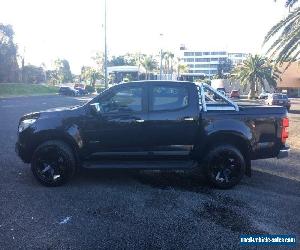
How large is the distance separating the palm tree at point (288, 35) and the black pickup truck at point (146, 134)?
10362 millimetres

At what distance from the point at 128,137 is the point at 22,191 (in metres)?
1.97

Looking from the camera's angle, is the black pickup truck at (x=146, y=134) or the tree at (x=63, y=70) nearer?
the black pickup truck at (x=146, y=134)

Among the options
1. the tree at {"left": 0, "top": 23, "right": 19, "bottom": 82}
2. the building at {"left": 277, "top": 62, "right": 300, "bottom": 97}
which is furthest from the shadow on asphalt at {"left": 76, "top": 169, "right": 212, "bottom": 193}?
the building at {"left": 277, "top": 62, "right": 300, "bottom": 97}

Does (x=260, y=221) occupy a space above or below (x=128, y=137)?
below

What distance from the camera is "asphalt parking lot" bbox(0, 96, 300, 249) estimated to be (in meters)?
4.60

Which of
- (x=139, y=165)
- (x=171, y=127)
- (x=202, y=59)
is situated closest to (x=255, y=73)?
(x=171, y=127)

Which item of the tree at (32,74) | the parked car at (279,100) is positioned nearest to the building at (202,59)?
the tree at (32,74)

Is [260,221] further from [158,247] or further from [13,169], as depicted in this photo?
[13,169]

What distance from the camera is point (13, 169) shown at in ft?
25.8

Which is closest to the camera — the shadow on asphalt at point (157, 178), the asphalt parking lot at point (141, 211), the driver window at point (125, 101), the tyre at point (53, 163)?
the asphalt parking lot at point (141, 211)

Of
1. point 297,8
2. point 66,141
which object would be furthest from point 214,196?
point 297,8

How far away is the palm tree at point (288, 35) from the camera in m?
15.8

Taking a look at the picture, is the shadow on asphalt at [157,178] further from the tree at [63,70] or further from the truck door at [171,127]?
the tree at [63,70]

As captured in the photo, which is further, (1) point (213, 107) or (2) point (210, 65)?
(2) point (210, 65)
